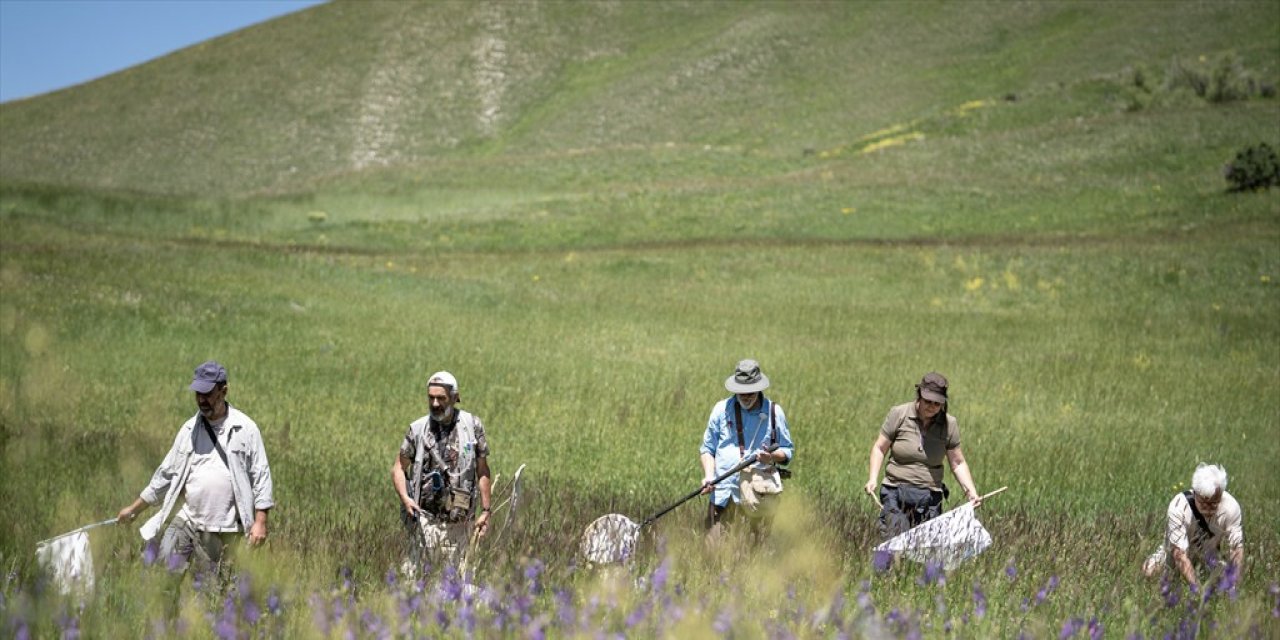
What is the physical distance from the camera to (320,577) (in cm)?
626

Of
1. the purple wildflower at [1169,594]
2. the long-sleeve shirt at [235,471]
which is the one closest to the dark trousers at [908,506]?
the purple wildflower at [1169,594]

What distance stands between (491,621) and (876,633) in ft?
5.33

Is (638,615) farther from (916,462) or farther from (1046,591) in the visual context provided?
(916,462)

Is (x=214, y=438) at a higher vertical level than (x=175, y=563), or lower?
higher

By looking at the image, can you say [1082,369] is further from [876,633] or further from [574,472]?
[876,633]

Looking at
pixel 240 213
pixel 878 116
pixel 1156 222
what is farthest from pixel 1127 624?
pixel 878 116

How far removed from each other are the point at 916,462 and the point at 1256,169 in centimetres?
3191

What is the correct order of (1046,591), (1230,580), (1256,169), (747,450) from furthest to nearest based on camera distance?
(1256,169)
(747,450)
(1230,580)
(1046,591)

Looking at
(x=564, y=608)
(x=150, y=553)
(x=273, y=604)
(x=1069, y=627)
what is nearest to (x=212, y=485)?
(x=150, y=553)

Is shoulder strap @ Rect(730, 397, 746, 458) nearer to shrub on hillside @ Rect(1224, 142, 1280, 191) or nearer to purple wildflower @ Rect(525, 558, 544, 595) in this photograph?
purple wildflower @ Rect(525, 558, 544, 595)

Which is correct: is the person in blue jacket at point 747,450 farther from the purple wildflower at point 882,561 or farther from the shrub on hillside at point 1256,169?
the shrub on hillside at point 1256,169

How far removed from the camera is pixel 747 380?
27.8ft

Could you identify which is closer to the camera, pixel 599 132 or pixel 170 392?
pixel 170 392

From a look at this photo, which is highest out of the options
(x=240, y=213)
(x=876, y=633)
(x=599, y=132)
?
(x=599, y=132)
